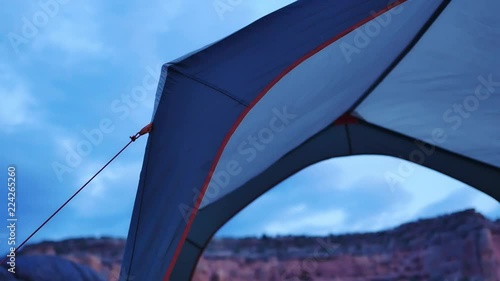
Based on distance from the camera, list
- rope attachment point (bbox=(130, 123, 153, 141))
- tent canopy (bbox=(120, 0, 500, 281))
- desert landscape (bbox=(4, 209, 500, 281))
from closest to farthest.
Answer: tent canopy (bbox=(120, 0, 500, 281)) < rope attachment point (bbox=(130, 123, 153, 141)) < desert landscape (bbox=(4, 209, 500, 281))

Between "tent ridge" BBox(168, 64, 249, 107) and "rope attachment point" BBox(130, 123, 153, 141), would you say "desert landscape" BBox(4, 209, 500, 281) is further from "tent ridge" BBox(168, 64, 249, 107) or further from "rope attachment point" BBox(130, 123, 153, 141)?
"tent ridge" BBox(168, 64, 249, 107)

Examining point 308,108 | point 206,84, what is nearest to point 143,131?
Result: point 206,84

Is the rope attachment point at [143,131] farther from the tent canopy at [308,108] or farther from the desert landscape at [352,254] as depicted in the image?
the desert landscape at [352,254]

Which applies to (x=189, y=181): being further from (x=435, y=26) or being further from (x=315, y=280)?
(x=315, y=280)

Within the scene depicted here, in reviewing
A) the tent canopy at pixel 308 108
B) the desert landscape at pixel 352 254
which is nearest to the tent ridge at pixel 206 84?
the tent canopy at pixel 308 108

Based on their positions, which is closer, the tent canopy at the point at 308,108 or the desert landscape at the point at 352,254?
the tent canopy at the point at 308,108

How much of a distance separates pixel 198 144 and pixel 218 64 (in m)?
0.40

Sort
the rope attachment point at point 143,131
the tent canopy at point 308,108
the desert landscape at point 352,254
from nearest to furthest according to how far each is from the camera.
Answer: the tent canopy at point 308,108 → the rope attachment point at point 143,131 → the desert landscape at point 352,254

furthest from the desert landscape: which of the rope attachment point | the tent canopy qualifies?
the rope attachment point

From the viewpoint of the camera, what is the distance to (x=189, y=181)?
6.25 ft

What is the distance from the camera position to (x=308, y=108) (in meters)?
2.69

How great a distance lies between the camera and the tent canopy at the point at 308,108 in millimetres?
1955

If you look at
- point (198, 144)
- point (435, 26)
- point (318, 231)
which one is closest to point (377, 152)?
point (318, 231)

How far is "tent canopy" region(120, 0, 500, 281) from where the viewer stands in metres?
1.96
